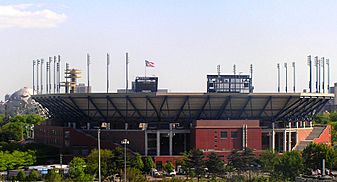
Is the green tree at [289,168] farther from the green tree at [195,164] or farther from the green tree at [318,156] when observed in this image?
the green tree at [195,164]

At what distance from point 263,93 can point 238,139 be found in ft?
23.7

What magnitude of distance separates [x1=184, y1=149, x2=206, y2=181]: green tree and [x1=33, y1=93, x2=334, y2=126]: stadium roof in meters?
15.4

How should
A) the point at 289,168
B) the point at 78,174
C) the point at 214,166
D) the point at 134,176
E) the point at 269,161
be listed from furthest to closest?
the point at 214,166, the point at 269,161, the point at 289,168, the point at 78,174, the point at 134,176

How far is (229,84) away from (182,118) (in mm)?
8283

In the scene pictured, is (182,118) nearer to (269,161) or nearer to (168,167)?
(168,167)

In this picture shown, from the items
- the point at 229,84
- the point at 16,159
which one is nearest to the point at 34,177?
the point at 16,159

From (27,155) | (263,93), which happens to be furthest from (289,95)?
(27,155)

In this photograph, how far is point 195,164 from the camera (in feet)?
244

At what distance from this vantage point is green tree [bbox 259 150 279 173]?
231ft

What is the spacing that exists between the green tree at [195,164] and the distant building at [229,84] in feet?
62.4

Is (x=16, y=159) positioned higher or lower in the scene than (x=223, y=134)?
lower

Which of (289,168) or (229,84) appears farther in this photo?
(229,84)

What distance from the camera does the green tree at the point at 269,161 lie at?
7031cm

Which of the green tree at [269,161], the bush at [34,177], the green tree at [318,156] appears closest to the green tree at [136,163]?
the bush at [34,177]
